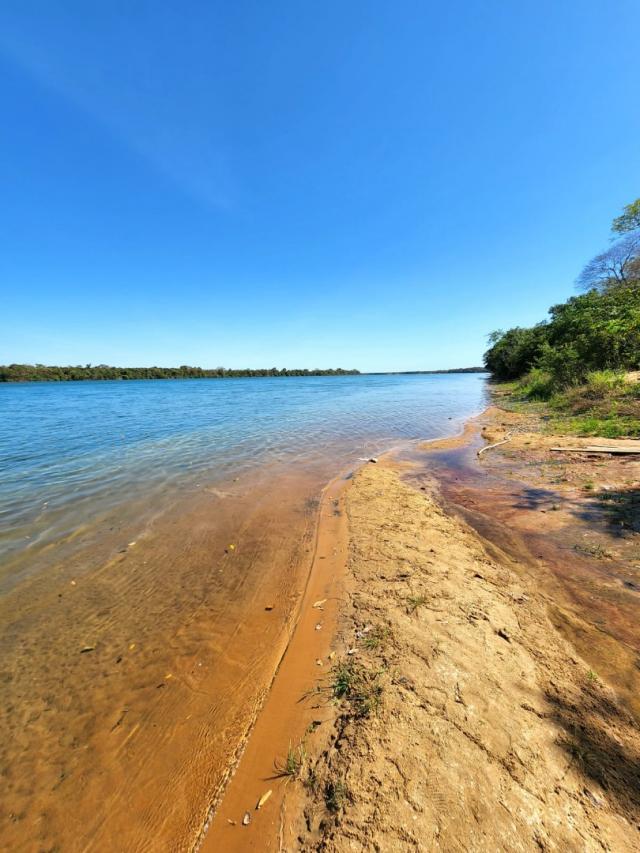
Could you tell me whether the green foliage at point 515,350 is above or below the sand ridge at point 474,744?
above

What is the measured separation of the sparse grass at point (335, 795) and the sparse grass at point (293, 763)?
11.7 inches

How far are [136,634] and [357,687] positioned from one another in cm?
301

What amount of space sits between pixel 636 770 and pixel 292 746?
249 cm

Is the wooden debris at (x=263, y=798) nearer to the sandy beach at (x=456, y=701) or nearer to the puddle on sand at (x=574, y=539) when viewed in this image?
the sandy beach at (x=456, y=701)

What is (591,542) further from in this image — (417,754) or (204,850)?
(204,850)

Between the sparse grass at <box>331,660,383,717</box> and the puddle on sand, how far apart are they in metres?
2.14

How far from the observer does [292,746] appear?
2.61 meters

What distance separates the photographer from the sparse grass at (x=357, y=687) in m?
2.73

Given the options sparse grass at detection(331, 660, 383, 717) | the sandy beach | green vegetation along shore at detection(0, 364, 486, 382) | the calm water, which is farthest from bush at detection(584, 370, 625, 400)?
green vegetation along shore at detection(0, 364, 486, 382)

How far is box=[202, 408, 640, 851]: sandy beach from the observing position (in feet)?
6.42

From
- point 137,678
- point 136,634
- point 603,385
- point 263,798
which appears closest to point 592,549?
point 263,798

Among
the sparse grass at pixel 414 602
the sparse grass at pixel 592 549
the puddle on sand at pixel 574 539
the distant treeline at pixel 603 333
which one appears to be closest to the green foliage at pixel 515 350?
the distant treeline at pixel 603 333

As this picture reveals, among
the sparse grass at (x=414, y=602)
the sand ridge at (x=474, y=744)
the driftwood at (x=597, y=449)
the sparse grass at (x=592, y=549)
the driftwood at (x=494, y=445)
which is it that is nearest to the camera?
the sand ridge at (x=474, y=744)

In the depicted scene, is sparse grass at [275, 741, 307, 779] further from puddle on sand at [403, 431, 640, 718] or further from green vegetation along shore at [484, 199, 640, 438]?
green vegetation along shore at [484, 199, 640, 438]
